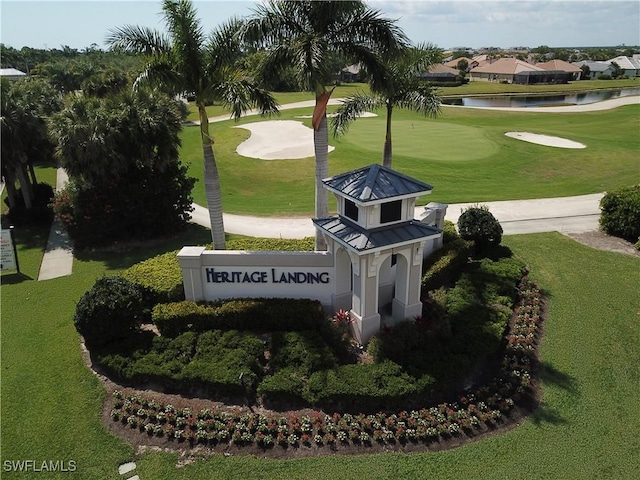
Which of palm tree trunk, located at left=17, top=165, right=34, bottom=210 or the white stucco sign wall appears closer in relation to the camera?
the white stucco sign wall

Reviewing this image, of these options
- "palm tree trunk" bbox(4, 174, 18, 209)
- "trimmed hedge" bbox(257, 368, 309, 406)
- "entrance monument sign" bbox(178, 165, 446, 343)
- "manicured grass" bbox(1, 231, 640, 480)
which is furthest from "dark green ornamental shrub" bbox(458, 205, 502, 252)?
"palm tree trunk" bbox(4, 174, 18, 209)

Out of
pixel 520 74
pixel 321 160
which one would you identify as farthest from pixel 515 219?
pixel 520 74

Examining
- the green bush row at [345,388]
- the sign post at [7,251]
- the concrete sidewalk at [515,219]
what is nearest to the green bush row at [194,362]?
the green bush row at [345,388]

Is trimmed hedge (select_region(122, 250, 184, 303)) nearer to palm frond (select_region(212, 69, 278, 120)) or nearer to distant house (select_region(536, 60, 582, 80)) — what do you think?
palm frond (select_region(212, 69, 278, 120))

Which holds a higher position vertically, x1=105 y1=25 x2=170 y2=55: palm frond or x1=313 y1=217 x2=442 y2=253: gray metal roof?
x1=105 y1=25 x2=170 y2=55: palm frond

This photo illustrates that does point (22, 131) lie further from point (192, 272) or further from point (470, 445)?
point (470, 445)

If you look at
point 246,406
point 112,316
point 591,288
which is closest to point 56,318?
point 112,316

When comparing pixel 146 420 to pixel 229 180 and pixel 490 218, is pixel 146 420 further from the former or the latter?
pixel 229 180
